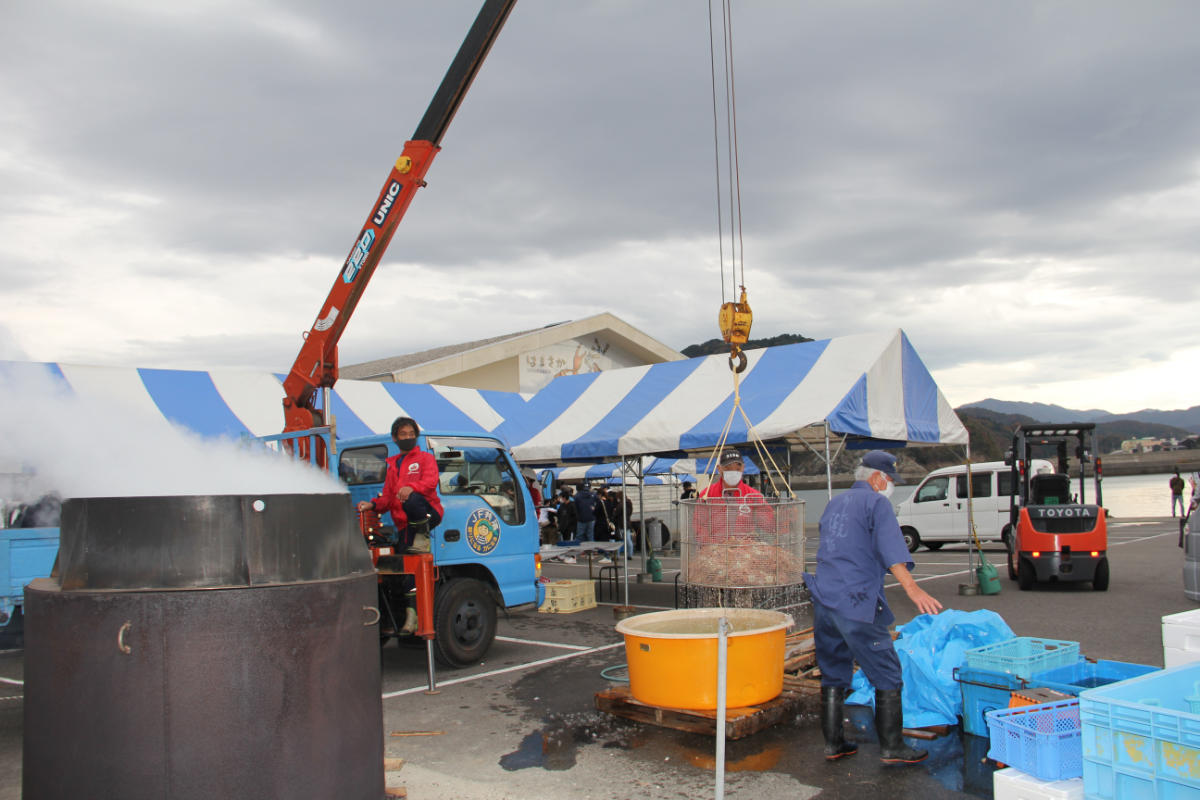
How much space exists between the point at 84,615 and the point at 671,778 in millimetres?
3398

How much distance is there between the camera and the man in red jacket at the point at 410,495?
7355mm

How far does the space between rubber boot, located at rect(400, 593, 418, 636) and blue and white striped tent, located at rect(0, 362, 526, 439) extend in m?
5.48

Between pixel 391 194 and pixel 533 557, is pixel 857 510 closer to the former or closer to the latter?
pixel 533 557

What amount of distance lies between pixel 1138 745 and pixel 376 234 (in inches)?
330

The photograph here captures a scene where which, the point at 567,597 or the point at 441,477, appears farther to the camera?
the point at 567,597

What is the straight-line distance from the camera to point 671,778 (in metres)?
5.08

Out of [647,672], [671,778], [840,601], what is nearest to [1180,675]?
[840,601]

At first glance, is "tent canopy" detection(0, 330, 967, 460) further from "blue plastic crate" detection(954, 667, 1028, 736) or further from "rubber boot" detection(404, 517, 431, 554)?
"blue plastic crate" detection(954, 667, 1028, 736)

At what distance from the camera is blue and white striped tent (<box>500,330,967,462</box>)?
33.6 feet

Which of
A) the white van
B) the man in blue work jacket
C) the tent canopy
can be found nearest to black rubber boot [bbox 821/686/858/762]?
the man in blue work jacket

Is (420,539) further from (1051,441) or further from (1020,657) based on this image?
(1051,441)

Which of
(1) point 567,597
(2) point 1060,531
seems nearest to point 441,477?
(1) point 567,597

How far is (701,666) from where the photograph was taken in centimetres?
570

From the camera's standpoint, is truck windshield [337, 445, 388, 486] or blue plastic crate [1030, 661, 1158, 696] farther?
truck windshield [337, 445, 388, 486]
